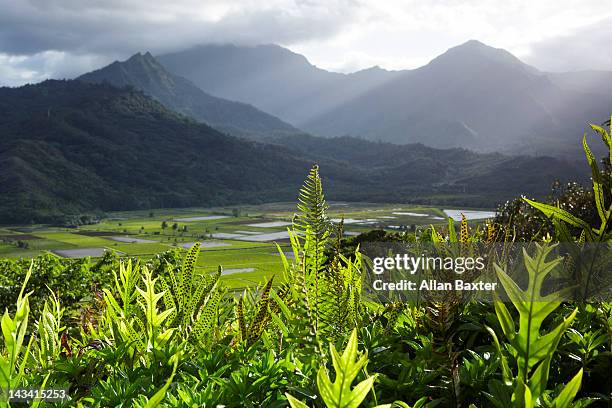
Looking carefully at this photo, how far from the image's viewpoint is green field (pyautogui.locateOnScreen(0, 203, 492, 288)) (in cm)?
5784

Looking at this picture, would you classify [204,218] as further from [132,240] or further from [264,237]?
[264,237]

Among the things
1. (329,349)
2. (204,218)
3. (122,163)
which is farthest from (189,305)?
(122,163)

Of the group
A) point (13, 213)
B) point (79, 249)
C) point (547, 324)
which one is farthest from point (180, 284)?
point (13, 213)

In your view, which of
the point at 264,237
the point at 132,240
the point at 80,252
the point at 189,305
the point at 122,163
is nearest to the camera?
the point at 189,305

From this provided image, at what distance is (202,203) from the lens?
145375 mm

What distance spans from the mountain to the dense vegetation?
118 metres

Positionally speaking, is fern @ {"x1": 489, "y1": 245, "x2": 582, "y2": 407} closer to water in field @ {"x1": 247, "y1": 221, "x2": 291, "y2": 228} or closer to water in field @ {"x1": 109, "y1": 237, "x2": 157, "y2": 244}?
water in field @ {"x1": 109, "y1": 237, "x2": 157, "y2": 244}

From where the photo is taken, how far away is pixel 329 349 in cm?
112

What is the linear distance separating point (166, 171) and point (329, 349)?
170 metres

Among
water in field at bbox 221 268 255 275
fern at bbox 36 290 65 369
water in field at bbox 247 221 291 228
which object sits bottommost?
water in field at bbox 221 268 255 275

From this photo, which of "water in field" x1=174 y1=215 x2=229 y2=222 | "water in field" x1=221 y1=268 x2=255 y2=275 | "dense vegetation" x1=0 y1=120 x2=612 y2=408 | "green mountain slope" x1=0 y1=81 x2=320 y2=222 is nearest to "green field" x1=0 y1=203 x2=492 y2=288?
"water in field" x1=221 y1=268 x2=255 y2=275

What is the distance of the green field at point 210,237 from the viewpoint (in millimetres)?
57844

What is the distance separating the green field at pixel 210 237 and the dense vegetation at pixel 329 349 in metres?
42.8

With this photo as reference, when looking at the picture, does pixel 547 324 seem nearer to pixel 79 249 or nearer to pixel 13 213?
pixel 79 249
